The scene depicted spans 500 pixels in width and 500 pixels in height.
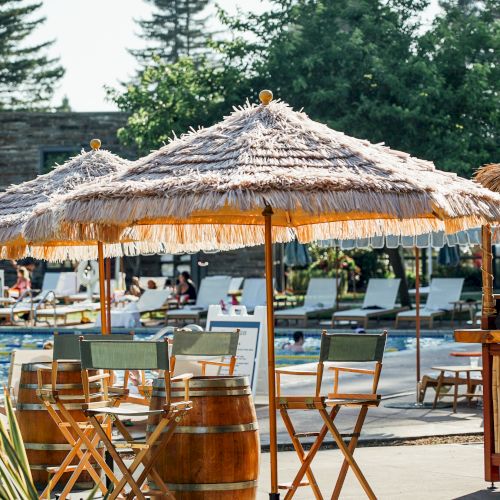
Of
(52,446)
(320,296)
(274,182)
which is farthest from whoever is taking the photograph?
(320,296)

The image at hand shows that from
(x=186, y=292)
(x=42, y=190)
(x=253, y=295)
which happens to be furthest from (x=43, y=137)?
(x=42, y=190)

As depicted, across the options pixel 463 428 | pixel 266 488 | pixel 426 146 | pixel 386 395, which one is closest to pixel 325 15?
pixel 426 146

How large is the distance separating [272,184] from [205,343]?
185cm

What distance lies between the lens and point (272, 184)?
6.15m

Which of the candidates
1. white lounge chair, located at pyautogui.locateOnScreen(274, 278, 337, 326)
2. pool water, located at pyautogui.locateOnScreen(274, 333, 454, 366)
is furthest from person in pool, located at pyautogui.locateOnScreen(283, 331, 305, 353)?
white lounge chair, located at pyautogui.locateOnScreen(274, 278, 337, 326)

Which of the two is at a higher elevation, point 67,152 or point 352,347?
point 67,152

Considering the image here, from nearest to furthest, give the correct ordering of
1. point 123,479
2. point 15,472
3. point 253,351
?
point 15,472, point 123,479, point 253,351

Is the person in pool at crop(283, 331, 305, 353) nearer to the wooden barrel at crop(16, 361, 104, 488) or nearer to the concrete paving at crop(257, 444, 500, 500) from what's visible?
the concrete paving at crop(257, 444, 500, 500)

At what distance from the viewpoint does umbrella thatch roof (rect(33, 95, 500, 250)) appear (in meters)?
6.18

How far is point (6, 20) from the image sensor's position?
192 feet

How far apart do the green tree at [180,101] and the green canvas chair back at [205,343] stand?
18.5m

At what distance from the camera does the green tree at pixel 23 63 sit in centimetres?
5847

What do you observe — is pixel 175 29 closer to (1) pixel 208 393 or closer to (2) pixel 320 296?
(2) pixel 320 296

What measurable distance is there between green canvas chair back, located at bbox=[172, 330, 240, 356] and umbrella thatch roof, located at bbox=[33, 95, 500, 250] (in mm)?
1056
